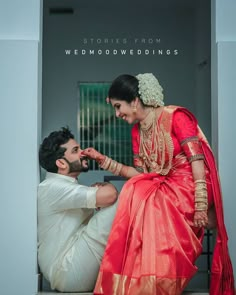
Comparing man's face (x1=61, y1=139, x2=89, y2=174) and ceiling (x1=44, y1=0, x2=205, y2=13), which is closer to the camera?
man's face (x1=61, y1=139, x2=89, y2=174)

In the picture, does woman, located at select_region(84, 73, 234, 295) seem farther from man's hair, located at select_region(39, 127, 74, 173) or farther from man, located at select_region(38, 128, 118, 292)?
man's hair, located at select_region(39, 127, 74, 173)

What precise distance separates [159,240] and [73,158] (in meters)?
0.80

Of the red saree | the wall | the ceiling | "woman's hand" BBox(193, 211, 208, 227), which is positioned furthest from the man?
the wall

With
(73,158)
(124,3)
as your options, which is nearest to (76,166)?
(73,158)

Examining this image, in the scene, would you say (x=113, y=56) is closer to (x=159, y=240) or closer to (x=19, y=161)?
(x=19, y=161)

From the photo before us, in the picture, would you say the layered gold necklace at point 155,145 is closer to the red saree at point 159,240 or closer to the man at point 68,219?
the red saree at point 159,240

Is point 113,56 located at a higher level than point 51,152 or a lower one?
higher

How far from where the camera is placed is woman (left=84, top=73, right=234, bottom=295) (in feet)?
10.5

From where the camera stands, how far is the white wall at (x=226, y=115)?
363 cm

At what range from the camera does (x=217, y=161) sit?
3.66m

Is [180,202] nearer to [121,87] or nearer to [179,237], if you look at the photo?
[179,237]

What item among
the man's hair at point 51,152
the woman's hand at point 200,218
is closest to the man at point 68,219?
the man's hair at point 51,152

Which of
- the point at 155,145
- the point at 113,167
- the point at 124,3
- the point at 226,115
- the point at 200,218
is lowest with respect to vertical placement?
the point at 200,218

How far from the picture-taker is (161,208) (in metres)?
3.31
